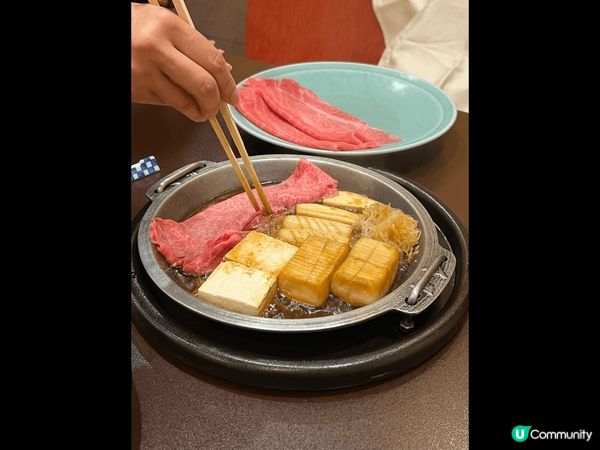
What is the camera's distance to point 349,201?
1676 mm

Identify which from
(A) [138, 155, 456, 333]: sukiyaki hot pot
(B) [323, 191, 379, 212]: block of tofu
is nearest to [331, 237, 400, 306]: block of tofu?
(A) [138, 155, 456, 333]: sukiyaki hot pot

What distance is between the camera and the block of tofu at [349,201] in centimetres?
166

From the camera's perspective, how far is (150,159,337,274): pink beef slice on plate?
4.66 feet

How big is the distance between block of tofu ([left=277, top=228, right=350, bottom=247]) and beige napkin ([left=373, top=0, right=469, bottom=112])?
2.30 m

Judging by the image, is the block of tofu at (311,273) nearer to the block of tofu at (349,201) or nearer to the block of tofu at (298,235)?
the block of tofu at (298,235)

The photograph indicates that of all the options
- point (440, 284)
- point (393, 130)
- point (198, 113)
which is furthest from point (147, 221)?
point (393, 130)

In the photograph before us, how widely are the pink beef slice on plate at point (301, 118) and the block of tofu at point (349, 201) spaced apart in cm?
38

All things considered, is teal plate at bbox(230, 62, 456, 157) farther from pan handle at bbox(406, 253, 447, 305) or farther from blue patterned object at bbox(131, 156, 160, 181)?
pan handle at bbox(406, 253, 447, 305)

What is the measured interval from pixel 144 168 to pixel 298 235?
0.74 meters

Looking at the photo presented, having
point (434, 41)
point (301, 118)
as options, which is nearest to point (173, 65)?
point (301, 118)

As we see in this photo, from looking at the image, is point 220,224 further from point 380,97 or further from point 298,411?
point 380,97

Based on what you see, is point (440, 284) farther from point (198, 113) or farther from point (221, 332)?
point (198, 113)

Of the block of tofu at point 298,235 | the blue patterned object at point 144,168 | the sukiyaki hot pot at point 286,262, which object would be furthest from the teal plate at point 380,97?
the block of tofu at point 298,235

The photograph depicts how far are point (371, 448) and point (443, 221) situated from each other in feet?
2.69
